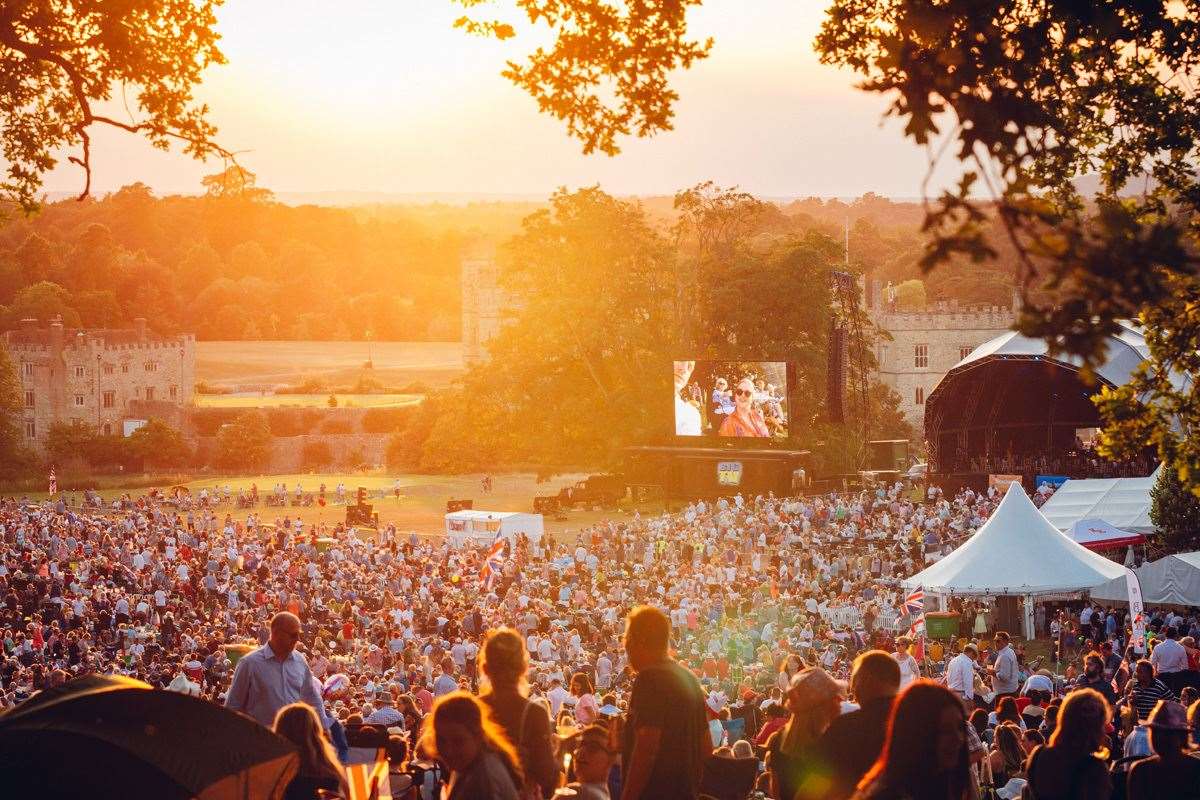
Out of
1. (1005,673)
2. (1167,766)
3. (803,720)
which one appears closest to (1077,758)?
(1167,766)

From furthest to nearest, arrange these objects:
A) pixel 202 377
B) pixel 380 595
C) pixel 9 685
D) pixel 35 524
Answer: pixel 202 377, pixel 35 524, pixel 380 595, pixel 9 685

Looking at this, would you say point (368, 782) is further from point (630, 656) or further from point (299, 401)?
point (299, 401)

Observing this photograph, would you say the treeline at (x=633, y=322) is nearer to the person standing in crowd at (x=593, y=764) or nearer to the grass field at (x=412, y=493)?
the grass field at (x=412, y=493)

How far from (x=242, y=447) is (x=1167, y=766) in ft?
260

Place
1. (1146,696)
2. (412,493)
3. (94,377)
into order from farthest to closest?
(94,377) → (412,493) → (1146,696)

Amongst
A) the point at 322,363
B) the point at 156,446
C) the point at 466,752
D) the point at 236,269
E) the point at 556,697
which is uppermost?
the point at 236,269

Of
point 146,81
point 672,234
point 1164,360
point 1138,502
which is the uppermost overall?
point 672,234

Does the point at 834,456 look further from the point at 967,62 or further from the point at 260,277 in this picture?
the point at 260,277

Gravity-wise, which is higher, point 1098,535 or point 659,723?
point 659,723

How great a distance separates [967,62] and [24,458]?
8034 cm

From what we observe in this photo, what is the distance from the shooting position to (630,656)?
17.1ft

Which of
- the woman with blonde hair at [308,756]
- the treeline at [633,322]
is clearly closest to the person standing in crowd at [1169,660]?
the woman with blonde hair at [308,756]

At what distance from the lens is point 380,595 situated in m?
26.0

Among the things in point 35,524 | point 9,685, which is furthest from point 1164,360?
point 35,524
